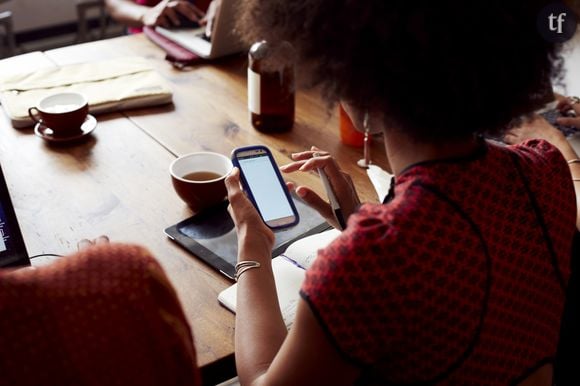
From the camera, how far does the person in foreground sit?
74 centimetres

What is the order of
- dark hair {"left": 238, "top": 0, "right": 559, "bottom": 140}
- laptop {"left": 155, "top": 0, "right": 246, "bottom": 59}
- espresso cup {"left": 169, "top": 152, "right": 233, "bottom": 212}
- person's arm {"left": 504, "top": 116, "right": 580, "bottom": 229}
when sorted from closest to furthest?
dark hair {"left": 238, "top": 0, "right": 559, "bottom": 140}
espresso cup {"left": 169, "top": 152, "right": 233, "bottom": 212}
person's arm {"left": 504, "top": 116, "right": 580, "bottom": 229}
laptop {"left": 155, "top": 0, "right": 246, "bottom": 59}

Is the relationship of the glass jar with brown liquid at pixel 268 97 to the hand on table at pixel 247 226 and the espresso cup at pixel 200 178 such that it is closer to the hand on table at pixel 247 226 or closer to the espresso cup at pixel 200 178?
the espresso cup at pixel 200 178

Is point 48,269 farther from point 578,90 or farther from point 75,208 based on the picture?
point 578,90

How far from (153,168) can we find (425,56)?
2.63 ft

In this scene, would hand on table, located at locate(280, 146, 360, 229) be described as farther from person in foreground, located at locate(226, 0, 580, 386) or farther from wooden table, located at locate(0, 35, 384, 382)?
person in foreground, located at locate(226, 0, 580, 386)

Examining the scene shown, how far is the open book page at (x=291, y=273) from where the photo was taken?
1.05 meters

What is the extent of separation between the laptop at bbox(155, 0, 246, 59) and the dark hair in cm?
97

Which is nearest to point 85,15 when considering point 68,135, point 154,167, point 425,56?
point 68,135

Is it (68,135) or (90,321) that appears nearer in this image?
(90,321)

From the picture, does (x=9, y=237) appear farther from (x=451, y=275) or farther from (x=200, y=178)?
(x=451, y=275)

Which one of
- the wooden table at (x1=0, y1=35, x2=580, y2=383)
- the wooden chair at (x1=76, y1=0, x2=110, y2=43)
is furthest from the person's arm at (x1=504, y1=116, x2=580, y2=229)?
the wooden chair at (x1=76, y1=0, x2=110, y2=43)

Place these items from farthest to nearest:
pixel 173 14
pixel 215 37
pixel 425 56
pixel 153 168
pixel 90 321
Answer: pixel 173 14, pixel 215 37, pixel 153 168, pixel 425 56, pixel 90 321

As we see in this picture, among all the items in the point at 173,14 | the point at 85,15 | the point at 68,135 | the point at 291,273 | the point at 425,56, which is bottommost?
the point at 85,15

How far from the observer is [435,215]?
76 cm
